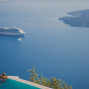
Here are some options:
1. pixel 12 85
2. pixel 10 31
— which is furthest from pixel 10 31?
pixel 12 85

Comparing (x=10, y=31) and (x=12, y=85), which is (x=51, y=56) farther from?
(x=12, y=85)

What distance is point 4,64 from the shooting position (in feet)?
10.9

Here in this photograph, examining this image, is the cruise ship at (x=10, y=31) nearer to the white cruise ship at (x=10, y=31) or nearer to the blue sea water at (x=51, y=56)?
the white cruise ship at (x=10, y=31)

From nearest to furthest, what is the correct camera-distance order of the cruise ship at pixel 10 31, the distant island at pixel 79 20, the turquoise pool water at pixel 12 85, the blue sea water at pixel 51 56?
the turquoise pool water at pixel 12 85 → the blue sea water at pixel 51 56 → the cruise ship at pixel 10 31 → the distant island at pixel 79 20

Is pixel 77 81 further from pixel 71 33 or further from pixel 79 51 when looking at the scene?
pixel 71 33

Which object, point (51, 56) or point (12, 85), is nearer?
point (12, 85)

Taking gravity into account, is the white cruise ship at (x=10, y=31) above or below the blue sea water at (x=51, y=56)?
above

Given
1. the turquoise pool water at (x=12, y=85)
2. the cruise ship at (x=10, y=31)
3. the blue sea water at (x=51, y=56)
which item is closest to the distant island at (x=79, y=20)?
the blue sea water at (x=51, y=56)

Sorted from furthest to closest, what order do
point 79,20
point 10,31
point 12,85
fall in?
point 79,20 < point 10,31 < point 12,85

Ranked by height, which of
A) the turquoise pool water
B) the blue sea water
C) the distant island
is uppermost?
the distant island

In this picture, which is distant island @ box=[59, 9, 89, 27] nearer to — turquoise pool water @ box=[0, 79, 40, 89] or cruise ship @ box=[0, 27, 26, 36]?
cruise ship @ box=[0, 27, 26, 36]

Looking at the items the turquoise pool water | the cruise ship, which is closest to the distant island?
the cruise ship

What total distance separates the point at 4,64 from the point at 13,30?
2733 mm

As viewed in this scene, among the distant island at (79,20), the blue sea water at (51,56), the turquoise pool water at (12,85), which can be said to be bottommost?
the blue sea water at (51,56)
